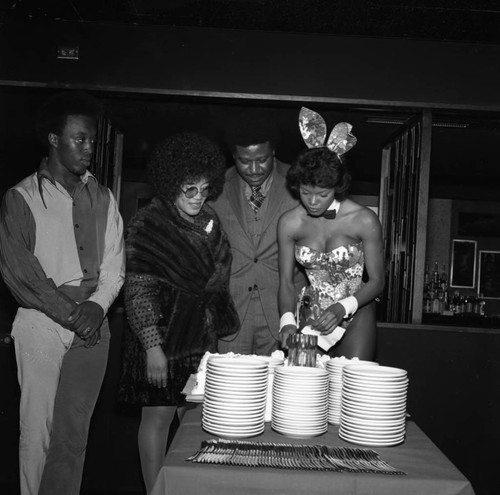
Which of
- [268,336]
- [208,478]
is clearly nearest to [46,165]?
[268,336]

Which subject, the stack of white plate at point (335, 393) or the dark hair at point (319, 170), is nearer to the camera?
the stack of white plate at point (335, 393)

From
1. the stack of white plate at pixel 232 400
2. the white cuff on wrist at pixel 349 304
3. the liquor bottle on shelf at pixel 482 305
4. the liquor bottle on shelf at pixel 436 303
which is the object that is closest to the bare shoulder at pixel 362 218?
the white cuff on wrist at pixel 349 304

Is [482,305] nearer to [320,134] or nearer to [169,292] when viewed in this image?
[320,134]

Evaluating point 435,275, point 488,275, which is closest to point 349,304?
point 435,275

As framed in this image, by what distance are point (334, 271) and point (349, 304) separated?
10.6 inches

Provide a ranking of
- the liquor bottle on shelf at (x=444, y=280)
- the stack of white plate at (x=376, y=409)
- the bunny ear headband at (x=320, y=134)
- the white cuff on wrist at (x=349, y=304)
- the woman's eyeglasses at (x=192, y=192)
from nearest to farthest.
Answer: the stack of white plate at (x=376, y=409), the white cuff on wrist at (x=349, y=304), the bunny ear headband at (x=320, y=134), the woman's eyeglasses at (x=192, y=192), the liquor bottle on shelf at (x=444, y=280)

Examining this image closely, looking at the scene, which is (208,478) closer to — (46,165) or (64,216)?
(64,216)

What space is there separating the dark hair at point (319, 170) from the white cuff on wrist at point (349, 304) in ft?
1.50

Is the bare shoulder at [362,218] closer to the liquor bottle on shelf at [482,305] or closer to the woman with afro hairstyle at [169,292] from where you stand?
the woman with afro hairstyle at [169,292]

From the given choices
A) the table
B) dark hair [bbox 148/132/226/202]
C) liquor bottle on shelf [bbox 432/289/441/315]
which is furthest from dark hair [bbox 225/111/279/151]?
liquor bottle on shelf [bbox 432/289/441/315]

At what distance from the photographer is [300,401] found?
6.02 feet

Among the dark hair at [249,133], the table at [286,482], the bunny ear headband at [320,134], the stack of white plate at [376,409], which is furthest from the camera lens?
the dark hair at [249,133]

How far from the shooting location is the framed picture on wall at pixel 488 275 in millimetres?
7938

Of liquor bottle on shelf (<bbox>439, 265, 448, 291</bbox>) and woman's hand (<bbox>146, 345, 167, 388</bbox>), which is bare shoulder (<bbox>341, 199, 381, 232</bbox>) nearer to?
woman's hand (<bbox>146, 345, 167, 388</bbox>)
